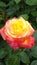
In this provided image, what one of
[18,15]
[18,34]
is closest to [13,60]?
[18,34]

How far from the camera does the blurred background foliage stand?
34.8 inches

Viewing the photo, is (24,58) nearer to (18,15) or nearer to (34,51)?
(34,51)

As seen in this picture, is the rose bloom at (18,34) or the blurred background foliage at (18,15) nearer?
the rose bloom at (18,34)

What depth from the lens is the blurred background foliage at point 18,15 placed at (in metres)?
0.88

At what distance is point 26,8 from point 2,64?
1.14ft

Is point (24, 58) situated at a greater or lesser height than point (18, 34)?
lesser

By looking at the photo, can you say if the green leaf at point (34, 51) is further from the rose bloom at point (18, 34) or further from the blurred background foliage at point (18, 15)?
the rose bloom at point (18, 34)

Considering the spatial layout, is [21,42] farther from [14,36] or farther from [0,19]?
[0,19]

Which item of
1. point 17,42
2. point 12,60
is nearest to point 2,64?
point 12,60

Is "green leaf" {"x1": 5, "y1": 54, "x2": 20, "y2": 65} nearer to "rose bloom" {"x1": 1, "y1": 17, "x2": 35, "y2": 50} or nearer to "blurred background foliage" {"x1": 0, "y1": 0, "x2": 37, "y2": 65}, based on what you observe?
"blurred background foliage" {"x1": 0, "y1": 0, "x2": 37, "y2": 65}

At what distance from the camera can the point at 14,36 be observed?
2.49ft

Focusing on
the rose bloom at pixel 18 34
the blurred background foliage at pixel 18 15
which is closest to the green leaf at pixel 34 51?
the blurred background foliage at pixel 18 15

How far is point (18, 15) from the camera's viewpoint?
1145mm

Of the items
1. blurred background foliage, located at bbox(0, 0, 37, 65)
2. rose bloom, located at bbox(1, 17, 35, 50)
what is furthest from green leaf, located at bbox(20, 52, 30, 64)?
rose bloom, located at bbox(1, 17, 35, 50)
